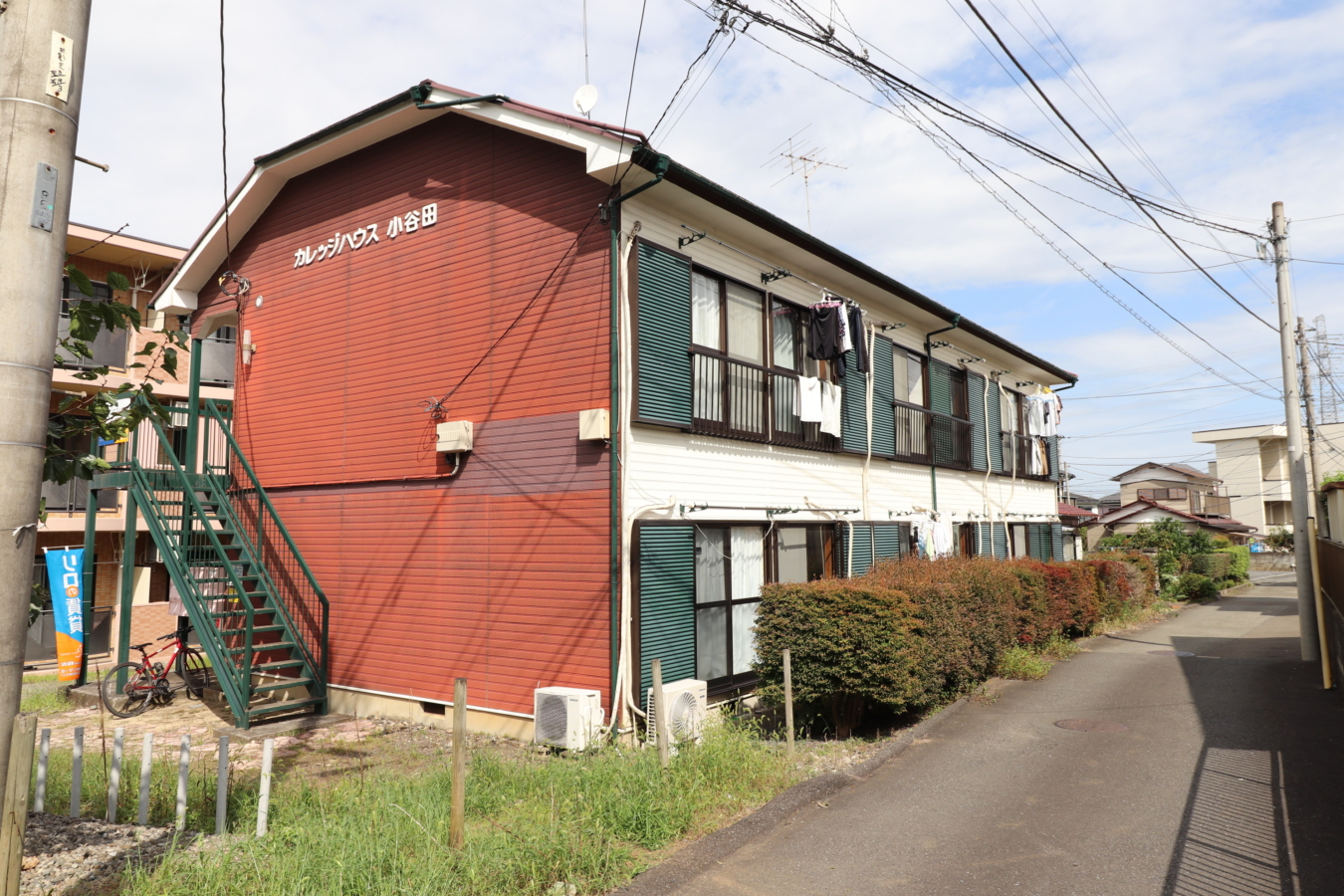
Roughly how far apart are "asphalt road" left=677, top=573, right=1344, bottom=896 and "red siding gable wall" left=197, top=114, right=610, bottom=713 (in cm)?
344

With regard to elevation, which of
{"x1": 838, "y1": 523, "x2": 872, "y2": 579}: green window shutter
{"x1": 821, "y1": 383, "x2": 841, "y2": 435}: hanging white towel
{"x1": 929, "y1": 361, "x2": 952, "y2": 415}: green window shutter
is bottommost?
{"x1": 838, "y1": 523, "x2": 872, "y2": 579}: green window shutter

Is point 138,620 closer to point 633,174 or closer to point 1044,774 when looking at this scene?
point 633,174

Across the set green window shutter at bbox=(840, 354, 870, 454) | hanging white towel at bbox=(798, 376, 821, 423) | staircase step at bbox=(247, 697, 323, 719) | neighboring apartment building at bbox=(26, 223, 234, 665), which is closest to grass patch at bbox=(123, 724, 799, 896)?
staircase step at bbox=(247, 697, 323, 719)

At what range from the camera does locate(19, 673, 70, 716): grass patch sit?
12242 mm

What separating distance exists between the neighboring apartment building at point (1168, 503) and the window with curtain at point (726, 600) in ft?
125

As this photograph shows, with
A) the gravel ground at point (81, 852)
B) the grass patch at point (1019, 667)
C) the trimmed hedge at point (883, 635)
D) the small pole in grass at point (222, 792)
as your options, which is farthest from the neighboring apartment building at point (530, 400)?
the gravel ground at point (81, 852)

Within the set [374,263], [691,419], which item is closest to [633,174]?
[691,419]

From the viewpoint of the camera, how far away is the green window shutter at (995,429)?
65.3 ft

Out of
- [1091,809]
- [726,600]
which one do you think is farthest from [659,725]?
[1091,809]

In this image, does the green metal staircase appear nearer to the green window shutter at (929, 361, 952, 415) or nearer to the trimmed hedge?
the trimmed hedge

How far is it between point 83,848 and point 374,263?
836 centimetres

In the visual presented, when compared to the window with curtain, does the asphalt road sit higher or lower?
lower

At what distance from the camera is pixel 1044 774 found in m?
7.98

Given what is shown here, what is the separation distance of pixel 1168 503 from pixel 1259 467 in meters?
8.57
